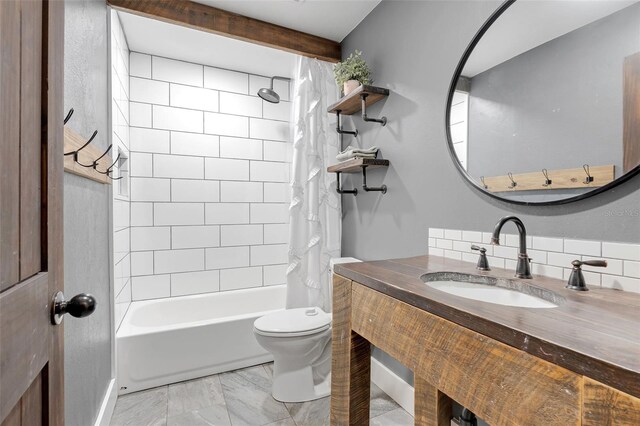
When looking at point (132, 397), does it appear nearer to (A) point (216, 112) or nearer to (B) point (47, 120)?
(B) point (47, 120)

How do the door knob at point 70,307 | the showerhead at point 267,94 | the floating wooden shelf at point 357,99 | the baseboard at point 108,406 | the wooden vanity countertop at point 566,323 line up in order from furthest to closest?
1. the showerhead at point 267,94
2. the floating wooden shelf at point 357,99
3. the baseboard at point 108,406
4. the door knob at point 70,307
5. the wooden vanity countertop at point 566,323

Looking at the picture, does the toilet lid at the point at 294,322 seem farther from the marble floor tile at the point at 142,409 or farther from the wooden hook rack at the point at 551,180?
the wooden hook rack at the point at 551,180

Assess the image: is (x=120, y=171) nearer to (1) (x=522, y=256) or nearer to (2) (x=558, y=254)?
(1) (x=522, y=256)

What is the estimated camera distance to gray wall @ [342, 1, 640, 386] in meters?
1.02

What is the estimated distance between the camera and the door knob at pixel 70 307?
0.62m

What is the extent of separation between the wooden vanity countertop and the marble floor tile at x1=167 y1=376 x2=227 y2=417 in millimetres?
1335

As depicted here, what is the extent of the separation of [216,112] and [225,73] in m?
0.35

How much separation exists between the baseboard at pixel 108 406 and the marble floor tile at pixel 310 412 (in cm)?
90

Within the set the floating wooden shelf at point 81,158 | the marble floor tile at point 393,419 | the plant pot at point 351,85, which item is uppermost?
the plant pot at point 351,85

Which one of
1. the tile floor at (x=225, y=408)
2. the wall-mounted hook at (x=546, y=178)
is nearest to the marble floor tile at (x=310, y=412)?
the tile floor at (x=225, y=408)

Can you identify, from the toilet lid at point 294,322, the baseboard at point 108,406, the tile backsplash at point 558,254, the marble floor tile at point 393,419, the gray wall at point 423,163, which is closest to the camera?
the tile backsplash at point 558,254

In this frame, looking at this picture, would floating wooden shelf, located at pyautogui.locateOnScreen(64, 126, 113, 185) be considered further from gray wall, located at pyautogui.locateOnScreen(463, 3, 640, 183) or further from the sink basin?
gray wall, located at pyautogui.locateOnScreen(463, 3, 640, 183)

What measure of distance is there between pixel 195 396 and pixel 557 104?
2.27 meters

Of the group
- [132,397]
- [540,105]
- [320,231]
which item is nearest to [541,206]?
[540,105]
